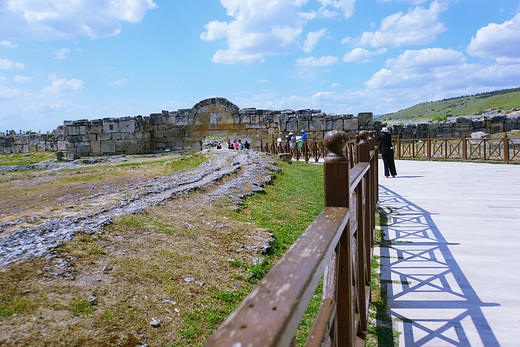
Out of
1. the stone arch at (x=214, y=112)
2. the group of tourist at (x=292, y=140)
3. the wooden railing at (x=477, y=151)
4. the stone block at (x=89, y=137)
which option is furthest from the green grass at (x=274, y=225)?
the stone block at (x=89, y=137)

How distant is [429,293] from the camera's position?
3.62 metres

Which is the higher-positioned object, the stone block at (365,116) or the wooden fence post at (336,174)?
the stone block at (365,116)

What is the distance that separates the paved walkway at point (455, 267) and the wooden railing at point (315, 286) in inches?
26.5

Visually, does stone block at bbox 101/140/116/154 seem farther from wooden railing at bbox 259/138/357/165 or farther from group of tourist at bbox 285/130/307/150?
group of tourist at bbox 285/130/307/150

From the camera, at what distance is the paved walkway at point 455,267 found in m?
2.95

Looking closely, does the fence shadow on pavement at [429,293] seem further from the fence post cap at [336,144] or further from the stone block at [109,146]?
the stone block at [109,146]

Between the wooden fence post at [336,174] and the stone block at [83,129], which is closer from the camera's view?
the wooden fence post at [336,174]

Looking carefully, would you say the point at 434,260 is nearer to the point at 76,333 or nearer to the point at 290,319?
the point at 76,333

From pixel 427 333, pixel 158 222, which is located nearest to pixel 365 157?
pixel 427 333

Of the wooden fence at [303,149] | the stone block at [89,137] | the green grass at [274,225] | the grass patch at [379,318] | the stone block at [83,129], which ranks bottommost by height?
the grass patch at [379,318]

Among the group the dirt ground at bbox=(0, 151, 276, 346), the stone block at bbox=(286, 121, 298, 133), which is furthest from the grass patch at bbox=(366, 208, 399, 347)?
the stone block at bbox=(286, 121, 298, 133)

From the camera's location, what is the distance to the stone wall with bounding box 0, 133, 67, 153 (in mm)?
29141

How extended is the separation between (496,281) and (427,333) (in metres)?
1.31

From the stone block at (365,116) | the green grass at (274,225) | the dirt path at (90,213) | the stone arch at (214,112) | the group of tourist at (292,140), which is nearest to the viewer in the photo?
the green grass at (274,225)
